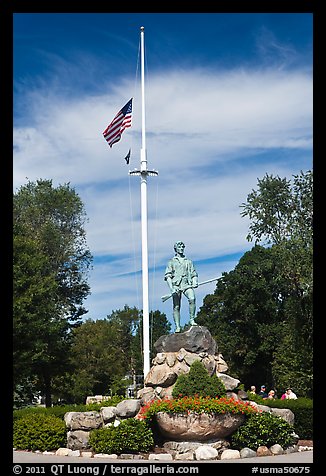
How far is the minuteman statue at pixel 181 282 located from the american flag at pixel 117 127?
5.16m

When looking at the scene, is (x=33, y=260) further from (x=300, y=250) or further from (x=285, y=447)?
(x=285, y=447)

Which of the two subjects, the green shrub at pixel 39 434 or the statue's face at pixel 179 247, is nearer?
the green shrub at pixel 39 434

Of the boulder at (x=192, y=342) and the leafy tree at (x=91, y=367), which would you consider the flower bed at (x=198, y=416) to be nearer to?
the boulder at (x=192, y=342)

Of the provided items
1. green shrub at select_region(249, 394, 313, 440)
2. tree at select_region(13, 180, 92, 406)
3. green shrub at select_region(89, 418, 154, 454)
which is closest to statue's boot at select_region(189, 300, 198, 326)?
green shrub at select_region(249, 394, 313, 440)

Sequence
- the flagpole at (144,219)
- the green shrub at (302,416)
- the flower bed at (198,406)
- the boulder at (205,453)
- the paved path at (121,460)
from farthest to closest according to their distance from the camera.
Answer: the flagpole at (144,219)
the green shrub at (302,416)
the flower bed at (198,406)
the boulder at (205,453)
the paved path at (121,460)

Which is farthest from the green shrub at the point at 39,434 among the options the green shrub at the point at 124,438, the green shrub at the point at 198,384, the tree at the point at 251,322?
the tree at the point at 251,322

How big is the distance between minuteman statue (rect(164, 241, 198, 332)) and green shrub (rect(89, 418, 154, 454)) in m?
3.70

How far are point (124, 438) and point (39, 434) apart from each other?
98.7 inches

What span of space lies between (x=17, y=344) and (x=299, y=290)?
1213 centimetres

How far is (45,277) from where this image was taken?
30.8 m

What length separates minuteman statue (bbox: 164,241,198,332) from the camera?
17922 millimetres

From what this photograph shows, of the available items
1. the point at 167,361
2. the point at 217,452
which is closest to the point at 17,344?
the point at 167,361

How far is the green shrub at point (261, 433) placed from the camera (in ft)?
49.3

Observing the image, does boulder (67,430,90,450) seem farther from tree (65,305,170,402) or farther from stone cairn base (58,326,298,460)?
tree (65,305,170,402)
